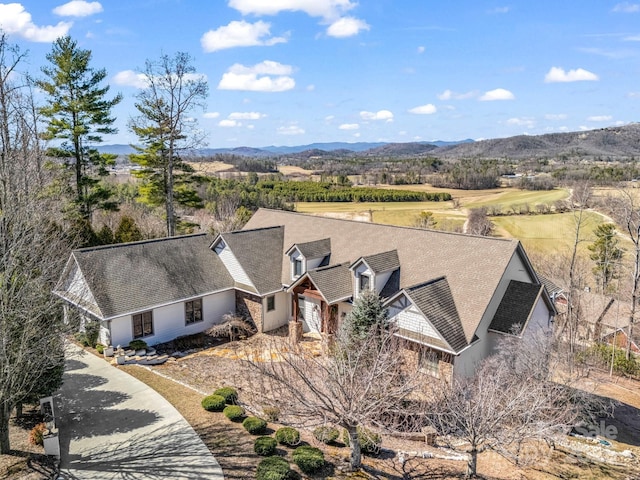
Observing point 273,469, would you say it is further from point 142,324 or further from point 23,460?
point 142,324

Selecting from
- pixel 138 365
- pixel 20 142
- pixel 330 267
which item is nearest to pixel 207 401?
pixel 138 365

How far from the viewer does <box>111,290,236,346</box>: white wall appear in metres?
24.0

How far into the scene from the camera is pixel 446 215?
8162 cm

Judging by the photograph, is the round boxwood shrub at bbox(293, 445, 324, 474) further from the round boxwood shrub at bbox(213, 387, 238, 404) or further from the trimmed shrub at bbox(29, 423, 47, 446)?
the trimmed shrub at bbox(29, 423, 47, 446)

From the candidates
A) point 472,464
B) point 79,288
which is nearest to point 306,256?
point 79,288

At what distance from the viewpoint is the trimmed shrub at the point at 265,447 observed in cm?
1402

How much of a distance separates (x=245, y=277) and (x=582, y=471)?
1991 centimetres

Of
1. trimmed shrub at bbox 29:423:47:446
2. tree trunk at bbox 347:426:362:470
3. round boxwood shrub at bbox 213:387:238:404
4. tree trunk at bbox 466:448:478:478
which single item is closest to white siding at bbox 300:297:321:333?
round boxwood shrub at bbox 213:387:238:404

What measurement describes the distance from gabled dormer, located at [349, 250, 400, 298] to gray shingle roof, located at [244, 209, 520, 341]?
2.47ft

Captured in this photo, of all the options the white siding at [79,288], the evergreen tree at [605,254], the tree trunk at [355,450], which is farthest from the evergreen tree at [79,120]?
the evergreen tree at [605,254]

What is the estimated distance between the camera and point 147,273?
86.3ft

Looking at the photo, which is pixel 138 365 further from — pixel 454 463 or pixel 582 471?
pixel 582 471

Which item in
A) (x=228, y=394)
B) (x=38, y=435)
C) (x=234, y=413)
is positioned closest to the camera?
(x=38, y=435)

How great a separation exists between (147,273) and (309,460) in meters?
17.1
